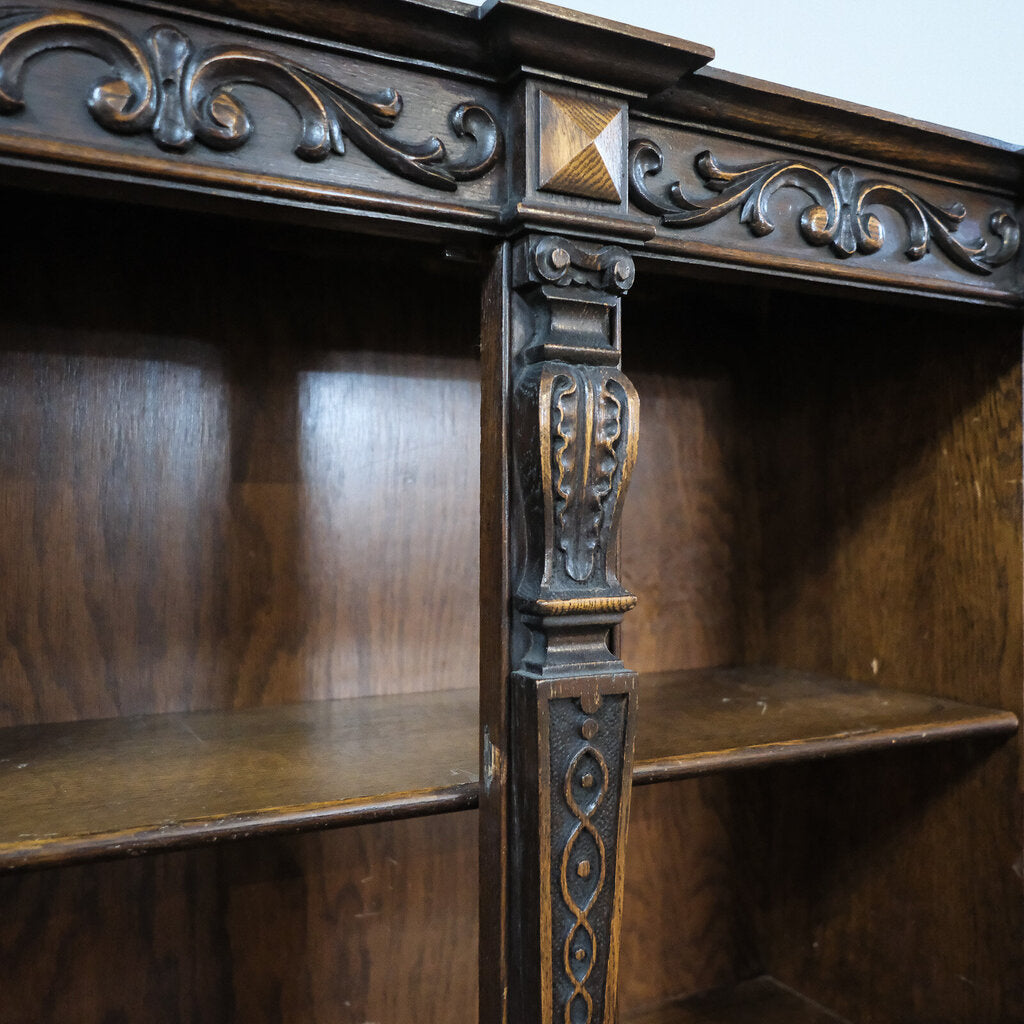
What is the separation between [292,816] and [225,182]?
0.52 metres

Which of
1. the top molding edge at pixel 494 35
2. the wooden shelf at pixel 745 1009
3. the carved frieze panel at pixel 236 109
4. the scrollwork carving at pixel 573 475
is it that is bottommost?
the wooden shelf at pixel 745 1009

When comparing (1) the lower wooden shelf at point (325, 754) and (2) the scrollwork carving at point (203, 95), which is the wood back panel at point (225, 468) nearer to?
(1) the lower wooden shelf at point (325, 754)

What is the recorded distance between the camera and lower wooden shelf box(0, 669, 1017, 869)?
796mm

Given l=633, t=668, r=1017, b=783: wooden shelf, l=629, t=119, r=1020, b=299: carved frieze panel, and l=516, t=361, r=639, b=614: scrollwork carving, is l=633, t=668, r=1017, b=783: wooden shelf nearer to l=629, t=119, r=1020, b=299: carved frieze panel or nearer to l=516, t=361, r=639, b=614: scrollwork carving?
l=516, t=361, r=639, b=614: scrollwork carving

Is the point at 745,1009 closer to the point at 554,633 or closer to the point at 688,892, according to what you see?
the point at 688,892

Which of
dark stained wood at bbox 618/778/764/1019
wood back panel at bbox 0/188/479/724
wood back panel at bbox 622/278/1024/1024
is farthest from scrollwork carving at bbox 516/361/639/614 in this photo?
dark stained wood at bbox 618/778/764/1019

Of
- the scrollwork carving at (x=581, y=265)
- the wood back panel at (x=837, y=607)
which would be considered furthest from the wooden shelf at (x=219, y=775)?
the wood back panel at (x=837, y=607)

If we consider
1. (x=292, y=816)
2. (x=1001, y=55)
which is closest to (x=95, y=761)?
(x=292, y=816)

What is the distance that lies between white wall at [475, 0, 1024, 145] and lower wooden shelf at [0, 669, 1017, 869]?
38.6 inches

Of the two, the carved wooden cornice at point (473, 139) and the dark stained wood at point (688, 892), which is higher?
the carved wooden cornice at point (473, 139)

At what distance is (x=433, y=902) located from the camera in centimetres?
138

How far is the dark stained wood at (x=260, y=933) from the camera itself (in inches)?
45.6

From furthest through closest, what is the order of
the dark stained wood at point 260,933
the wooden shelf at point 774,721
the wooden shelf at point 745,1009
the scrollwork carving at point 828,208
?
the wooden shelf at point 745,1009, the dark stained wood at point 260,933, the wooden shelf at point 774,721, the scrollwork carving at point 828,208

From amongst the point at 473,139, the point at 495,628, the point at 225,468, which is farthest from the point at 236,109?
the point at 225,468
